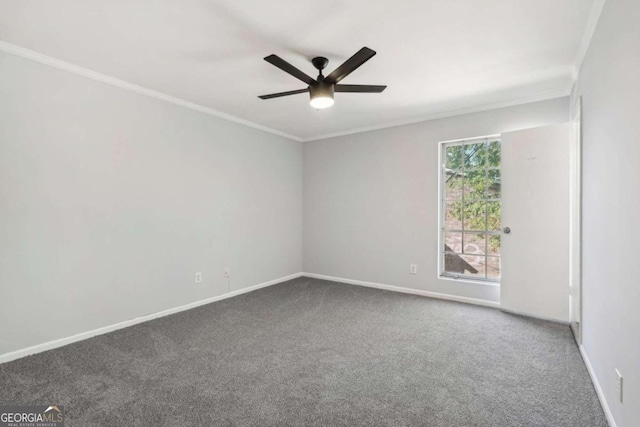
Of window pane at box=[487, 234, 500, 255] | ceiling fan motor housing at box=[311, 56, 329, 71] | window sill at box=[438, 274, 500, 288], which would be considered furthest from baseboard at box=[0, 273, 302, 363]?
window pane at box=[487, 234, 500, 255]

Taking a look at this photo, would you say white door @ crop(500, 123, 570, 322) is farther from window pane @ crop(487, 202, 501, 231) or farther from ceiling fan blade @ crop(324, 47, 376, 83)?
ceiling fan blade @ crop(324, 47, 376, 83)

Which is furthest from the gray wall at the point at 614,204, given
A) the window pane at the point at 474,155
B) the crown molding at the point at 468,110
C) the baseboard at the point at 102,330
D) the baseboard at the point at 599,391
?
the baseboard at the point at 102,330

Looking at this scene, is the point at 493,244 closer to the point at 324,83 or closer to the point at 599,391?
the point at 599,391

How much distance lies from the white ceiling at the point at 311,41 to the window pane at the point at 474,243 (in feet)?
5.67

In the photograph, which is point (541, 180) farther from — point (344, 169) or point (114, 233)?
point (114, 233)

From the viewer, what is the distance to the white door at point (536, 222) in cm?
325

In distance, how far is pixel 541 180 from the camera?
3.35 metres

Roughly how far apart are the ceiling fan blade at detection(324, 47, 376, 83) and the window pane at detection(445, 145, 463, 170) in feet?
8.04

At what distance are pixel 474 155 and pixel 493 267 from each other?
1.47 m

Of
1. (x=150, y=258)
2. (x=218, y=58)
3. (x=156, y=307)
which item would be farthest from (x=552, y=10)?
(x=156, y=307)

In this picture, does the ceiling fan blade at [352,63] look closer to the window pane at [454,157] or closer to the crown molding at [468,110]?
the crown molding at [468,110]

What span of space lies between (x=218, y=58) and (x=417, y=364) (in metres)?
2.98

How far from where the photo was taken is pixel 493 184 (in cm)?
392

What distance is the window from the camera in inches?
155
